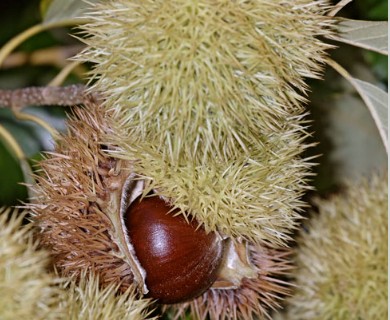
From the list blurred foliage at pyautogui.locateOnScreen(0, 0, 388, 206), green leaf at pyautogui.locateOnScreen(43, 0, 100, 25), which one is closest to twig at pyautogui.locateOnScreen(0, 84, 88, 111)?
green leaf at pyautogui.locateOnScreen(43, 0, 100, 25)

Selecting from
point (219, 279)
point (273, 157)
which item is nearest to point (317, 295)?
point (219, 279)

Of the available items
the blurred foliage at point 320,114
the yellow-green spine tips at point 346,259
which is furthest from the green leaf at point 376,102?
the blurred foliage at point 320,114

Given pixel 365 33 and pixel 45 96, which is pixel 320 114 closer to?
pixel 365 33

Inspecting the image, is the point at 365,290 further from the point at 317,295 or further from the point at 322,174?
the point at 322,174

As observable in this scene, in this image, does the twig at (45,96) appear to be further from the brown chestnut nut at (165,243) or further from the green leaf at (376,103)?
the green leaf at (376,103)

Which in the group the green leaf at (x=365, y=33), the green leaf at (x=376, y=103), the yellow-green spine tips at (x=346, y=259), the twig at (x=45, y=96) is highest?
the green leaf at (x=365, y=33)

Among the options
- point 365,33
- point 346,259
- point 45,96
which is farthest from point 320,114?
point 45,96

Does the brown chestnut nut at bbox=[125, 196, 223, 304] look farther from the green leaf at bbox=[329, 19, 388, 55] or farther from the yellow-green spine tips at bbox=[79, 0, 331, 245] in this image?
the green leaf at bbox=[329, 19, 388, 55]
